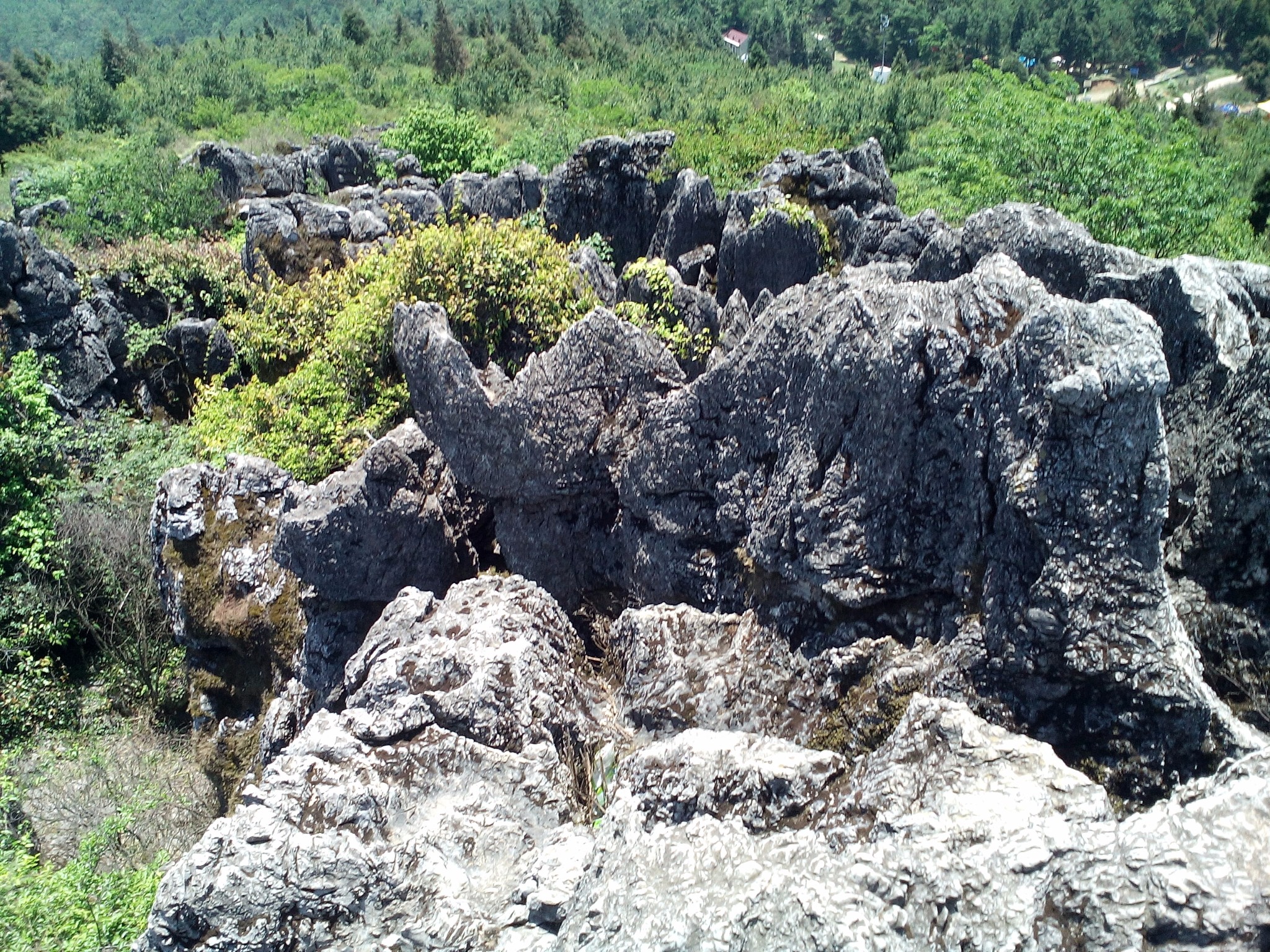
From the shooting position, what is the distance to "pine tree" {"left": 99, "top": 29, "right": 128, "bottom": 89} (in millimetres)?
56562

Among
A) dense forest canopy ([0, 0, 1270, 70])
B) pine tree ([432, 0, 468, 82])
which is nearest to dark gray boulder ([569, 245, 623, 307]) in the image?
pine tree ([432, 0, 468, 82])

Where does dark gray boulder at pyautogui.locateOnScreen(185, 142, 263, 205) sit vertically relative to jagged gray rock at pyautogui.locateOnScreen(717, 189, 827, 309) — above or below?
below

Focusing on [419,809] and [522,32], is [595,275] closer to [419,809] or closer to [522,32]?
[419,809]

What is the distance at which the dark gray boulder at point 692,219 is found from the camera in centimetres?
1350

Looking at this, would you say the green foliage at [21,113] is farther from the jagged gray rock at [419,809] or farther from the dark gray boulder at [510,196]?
the jagged gray rock at [419,809]

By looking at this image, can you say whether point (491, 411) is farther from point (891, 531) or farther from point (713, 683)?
point (891, 531)

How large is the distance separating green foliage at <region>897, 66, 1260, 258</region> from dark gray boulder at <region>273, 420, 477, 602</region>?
1346cm

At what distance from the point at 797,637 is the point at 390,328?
6570mm

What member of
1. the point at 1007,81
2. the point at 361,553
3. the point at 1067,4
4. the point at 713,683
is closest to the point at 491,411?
the point at 361,553

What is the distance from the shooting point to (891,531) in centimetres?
445

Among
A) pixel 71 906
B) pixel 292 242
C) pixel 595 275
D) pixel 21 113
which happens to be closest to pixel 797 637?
pixel 71 906

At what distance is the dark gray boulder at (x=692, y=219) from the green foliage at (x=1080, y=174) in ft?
22.9

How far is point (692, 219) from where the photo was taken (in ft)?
44.4

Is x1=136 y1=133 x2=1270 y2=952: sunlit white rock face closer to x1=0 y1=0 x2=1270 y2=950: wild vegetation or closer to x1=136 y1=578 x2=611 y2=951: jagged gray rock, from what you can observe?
x1=136 y1=578 x2=611 y2=951: jagged gray rock
